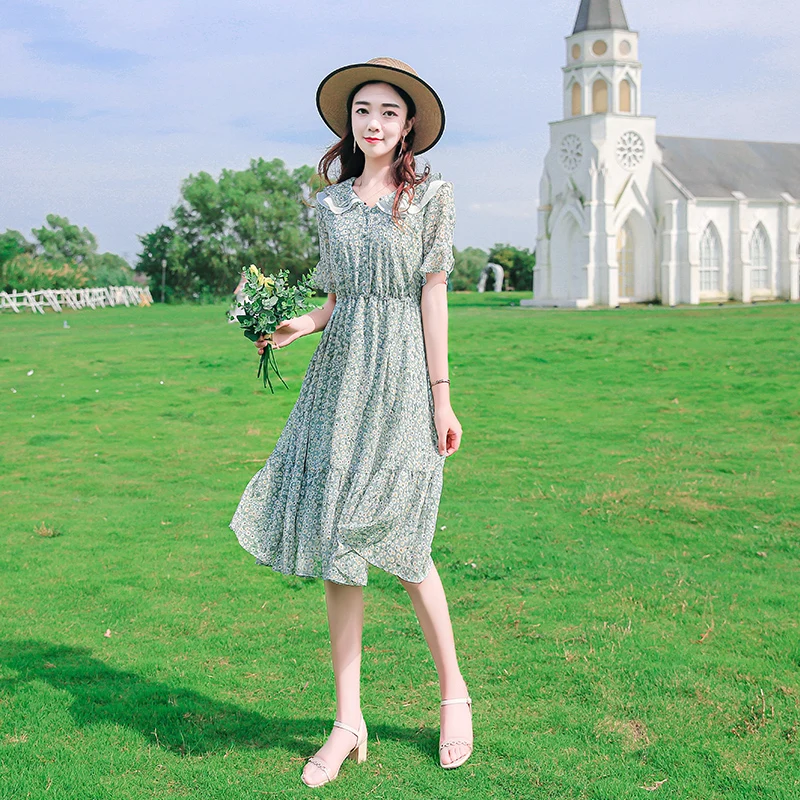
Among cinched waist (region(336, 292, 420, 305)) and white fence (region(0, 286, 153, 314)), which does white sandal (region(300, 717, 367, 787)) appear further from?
white fence (region(0, 286, 153, 314))

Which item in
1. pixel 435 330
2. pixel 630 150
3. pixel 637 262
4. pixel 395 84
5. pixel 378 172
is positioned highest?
pixel 630 150

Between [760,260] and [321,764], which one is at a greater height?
[760,260]

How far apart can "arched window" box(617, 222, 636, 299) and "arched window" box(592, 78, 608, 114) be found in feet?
16.2

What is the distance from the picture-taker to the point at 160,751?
3.79m

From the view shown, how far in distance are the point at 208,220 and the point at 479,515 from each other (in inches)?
2077

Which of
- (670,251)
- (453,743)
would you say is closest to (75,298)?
(670,251)

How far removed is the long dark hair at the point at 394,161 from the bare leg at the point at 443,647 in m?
1.35

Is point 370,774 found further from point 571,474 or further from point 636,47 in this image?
point 636,47

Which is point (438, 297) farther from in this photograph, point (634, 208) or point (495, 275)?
point (495, 275)

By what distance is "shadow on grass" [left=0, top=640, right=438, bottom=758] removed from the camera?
386 cm

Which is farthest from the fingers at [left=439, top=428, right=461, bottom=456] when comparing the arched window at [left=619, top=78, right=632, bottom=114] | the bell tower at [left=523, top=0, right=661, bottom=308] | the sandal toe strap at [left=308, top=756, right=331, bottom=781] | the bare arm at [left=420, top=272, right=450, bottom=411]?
the arched window at [left=619, top=78, right=632, bottom=114]

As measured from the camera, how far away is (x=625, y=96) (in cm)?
4094

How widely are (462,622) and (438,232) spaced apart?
2.35m

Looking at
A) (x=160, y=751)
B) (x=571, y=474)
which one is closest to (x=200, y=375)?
(x=571, y=474)
